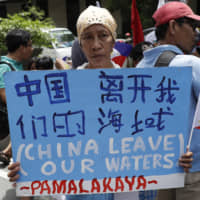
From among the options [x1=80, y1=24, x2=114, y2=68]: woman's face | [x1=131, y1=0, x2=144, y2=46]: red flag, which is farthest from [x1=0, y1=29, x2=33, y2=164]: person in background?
[x1=80, y1=24, x2=114, y2=68]: woman's face

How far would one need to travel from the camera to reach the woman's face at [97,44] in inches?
61.5

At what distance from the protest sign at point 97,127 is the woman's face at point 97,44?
0.31 meters

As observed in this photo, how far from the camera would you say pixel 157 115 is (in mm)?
1350

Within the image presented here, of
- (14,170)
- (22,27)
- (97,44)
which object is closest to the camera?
(14,170)

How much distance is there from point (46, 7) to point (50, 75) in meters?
18.7

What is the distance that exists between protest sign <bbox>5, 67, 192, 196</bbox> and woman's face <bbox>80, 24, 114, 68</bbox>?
31 cm

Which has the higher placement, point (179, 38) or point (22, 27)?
point (179, 38)

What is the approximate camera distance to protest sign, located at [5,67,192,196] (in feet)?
4.30

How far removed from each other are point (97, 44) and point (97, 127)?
0.49 meters

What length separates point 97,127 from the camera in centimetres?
134

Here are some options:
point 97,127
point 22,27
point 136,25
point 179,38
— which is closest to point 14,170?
point 97,127

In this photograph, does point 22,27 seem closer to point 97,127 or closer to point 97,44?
point 97,44

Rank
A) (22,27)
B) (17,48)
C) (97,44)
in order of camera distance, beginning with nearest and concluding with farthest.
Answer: (97,44) < (17,48) < (22,27)

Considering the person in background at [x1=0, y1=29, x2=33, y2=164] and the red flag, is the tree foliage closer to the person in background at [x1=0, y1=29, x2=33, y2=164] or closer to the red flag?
the person in background at [x1=0, y1=29, x2=33, y2=164]
